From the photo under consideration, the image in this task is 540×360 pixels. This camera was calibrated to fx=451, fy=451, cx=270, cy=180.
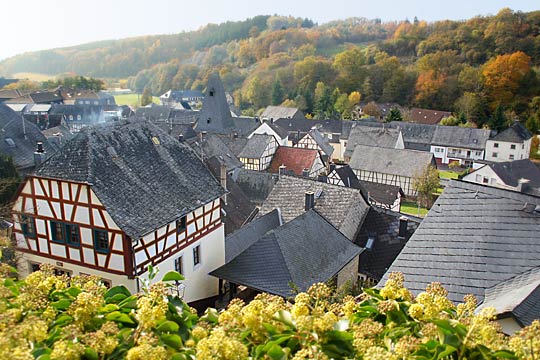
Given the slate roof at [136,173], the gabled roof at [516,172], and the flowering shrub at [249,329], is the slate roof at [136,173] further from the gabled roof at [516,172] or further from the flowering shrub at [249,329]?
the gabled roof at [516,172]

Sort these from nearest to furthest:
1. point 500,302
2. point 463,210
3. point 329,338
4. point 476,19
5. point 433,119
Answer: point 329,338 < point 500,302 < point 463,210 < point 433,119 < point 476,19

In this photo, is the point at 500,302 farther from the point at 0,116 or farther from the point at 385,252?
the point at 0,116

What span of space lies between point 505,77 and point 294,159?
155ft

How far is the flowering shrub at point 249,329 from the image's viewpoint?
249 centimetres

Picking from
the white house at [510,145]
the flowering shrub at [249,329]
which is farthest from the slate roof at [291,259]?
the white house at [510,145]

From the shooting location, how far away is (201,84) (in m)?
114

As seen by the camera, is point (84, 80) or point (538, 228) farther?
point (84, 80)

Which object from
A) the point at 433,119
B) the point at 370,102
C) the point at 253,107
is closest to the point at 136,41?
the point at 253,107

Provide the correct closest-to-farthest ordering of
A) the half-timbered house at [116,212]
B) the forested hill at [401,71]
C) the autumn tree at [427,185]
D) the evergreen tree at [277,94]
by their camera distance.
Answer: the half-timbered house at [116,212]
the autumn tree at [427,185]
the forested hill at [401,71]
the evergreen tree at [277,94]

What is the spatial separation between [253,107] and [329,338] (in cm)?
8678

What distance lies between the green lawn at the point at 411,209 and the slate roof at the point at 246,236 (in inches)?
759

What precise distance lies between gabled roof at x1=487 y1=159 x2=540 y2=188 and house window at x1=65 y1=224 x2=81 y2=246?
34.9 meters

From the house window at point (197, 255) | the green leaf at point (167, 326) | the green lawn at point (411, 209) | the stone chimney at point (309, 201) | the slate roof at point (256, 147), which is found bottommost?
the green lawn at point (411, 209)

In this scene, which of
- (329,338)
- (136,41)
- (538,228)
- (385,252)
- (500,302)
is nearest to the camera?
(329,338)
